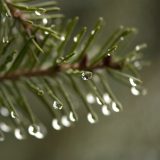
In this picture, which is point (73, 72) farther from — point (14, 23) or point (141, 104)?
point (141, 104)

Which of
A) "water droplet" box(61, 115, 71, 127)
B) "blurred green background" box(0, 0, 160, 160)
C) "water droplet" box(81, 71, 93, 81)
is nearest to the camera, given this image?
"water droplet" box(81, 71, 93, 81)

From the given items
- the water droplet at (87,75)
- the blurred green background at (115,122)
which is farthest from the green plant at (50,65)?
the blurred green background at (115,122)

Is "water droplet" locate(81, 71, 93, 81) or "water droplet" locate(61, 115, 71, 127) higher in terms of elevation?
"water droplet" locate(81, 71, 93, 81)

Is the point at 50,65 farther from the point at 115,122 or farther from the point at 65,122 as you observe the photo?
the point at 115,122

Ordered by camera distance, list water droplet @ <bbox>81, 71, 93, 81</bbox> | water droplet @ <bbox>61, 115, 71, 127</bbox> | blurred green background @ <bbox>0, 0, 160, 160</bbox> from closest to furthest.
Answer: water droplet @ <bbox>81, 71, 93, 81</bbox> < water droplet @ <bbox>61, 115, 71, 127</bbox> < blurred green background @ <bbox>0, 0, 160, 160</bbox>

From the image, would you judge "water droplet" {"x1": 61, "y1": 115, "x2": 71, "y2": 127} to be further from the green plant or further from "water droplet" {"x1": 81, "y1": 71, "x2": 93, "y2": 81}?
"water droplet" {"x1": 81, "y1": 71, "x2": 93, "y2": 81}

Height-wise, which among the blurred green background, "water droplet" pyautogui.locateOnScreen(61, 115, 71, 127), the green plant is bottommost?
the blurred green background

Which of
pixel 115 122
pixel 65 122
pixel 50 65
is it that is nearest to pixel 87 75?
pixel 50 65

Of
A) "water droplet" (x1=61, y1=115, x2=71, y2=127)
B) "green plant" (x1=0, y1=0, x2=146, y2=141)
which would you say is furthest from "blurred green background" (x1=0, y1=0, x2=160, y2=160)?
"green plant" (x1=0, y1=0, x2=146, y2=141)
